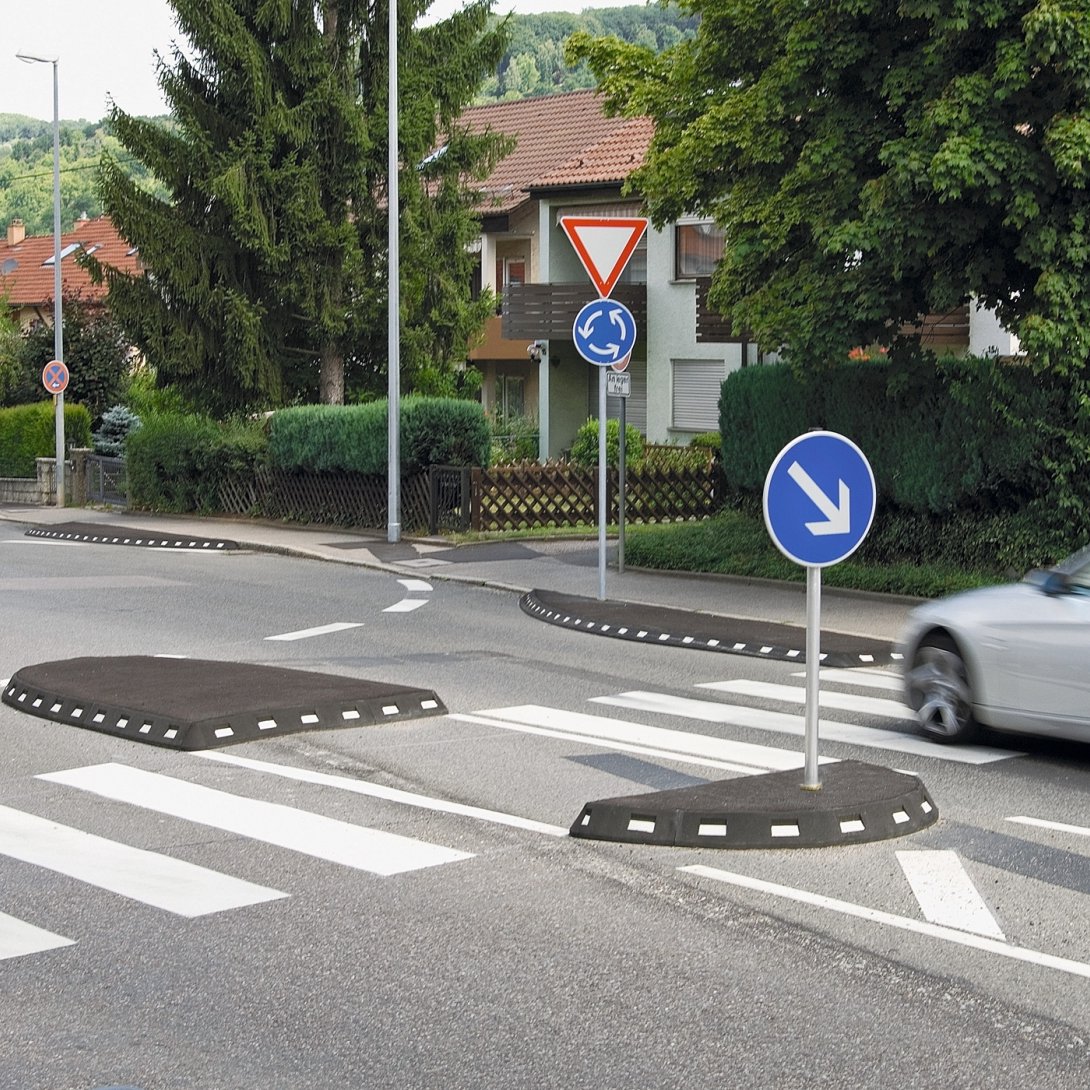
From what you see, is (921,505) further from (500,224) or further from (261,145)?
(500,224)

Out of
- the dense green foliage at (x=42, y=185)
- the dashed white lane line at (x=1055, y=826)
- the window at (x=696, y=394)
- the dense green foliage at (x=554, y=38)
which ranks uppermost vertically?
the dense green foliage at (x=554, y=38)

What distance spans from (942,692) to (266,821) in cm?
416

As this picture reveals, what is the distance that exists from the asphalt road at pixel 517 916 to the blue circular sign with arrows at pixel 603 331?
18.4ft

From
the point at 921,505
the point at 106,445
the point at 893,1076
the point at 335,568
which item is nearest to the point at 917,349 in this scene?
the point at 921,505

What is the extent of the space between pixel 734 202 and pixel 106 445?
2468 centimetres

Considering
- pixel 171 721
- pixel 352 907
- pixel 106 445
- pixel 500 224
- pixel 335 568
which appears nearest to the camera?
pixel 352 907

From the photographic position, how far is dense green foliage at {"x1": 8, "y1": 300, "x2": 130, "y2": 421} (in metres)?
44.3

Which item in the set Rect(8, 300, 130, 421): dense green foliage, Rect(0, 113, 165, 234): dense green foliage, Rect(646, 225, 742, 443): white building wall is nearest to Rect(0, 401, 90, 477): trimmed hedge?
Rect(8, 300, 130, 421): dense green foliage

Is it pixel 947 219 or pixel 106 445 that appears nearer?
pixel 947 219

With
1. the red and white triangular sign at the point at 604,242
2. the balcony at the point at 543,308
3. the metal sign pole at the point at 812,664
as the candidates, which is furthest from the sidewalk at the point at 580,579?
the balcony at the point at 543,308

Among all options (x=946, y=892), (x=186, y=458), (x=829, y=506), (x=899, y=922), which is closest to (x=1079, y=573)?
(x=829, y=506)

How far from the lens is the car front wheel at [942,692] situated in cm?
1006

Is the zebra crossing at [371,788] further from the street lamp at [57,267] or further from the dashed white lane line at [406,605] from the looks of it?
the street lamp at [57,267]

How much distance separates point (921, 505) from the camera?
18.7 metres
